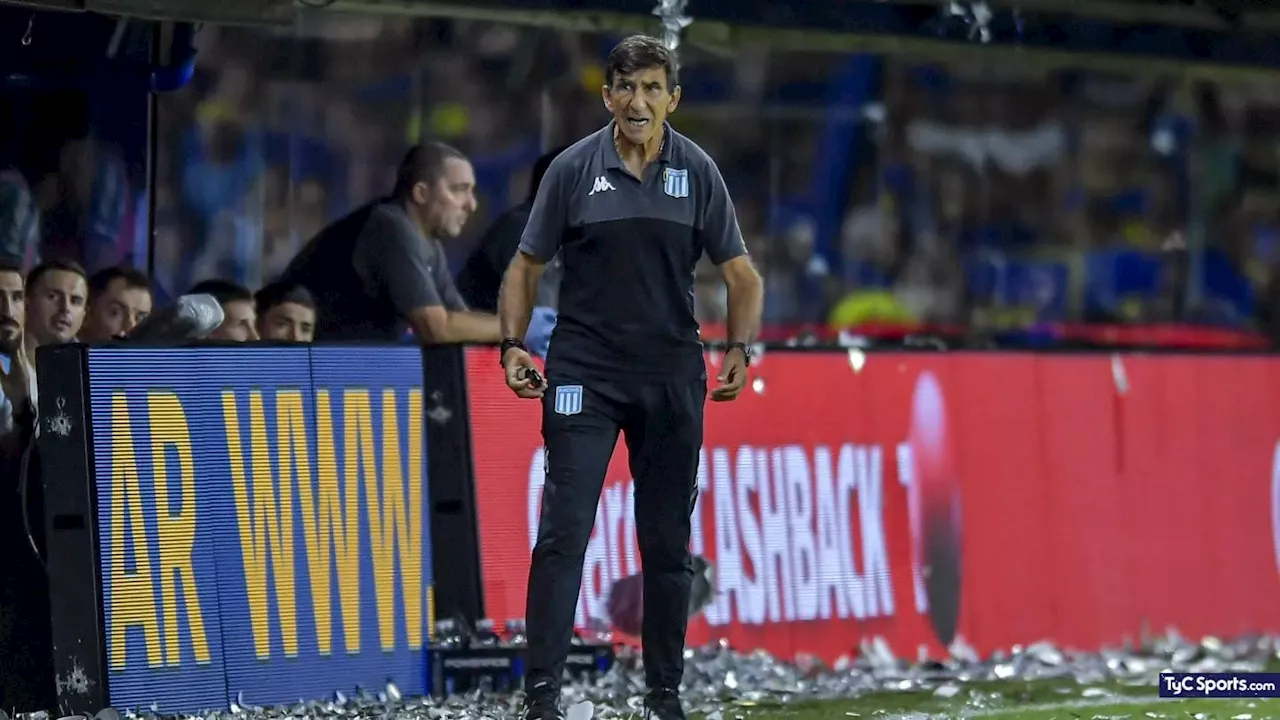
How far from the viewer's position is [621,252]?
7.10 metres

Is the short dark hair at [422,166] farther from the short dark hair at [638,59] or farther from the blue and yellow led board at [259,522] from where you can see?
the short dark hair at [638,59]

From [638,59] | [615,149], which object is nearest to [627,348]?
[615,149]


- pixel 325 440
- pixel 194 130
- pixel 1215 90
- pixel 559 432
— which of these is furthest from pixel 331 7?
pixel 1215 90

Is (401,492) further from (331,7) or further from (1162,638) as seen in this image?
(1162,638)

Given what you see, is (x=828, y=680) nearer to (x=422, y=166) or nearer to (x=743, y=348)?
(x=743, y=348)

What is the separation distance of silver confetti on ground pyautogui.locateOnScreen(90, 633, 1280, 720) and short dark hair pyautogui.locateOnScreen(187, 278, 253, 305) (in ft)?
8.63

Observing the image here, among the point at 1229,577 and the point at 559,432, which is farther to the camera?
the point at 1229,577

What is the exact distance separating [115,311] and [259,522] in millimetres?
2142

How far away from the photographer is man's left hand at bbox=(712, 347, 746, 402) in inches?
284

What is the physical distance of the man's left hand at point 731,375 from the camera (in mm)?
7219

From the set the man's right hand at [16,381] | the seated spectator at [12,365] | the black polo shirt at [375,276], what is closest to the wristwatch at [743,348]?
the seated spectator at [12,365]

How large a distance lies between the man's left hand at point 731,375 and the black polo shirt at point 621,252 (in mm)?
112

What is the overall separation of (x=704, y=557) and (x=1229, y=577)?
128 inches

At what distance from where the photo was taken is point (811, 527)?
1012 centimetres
